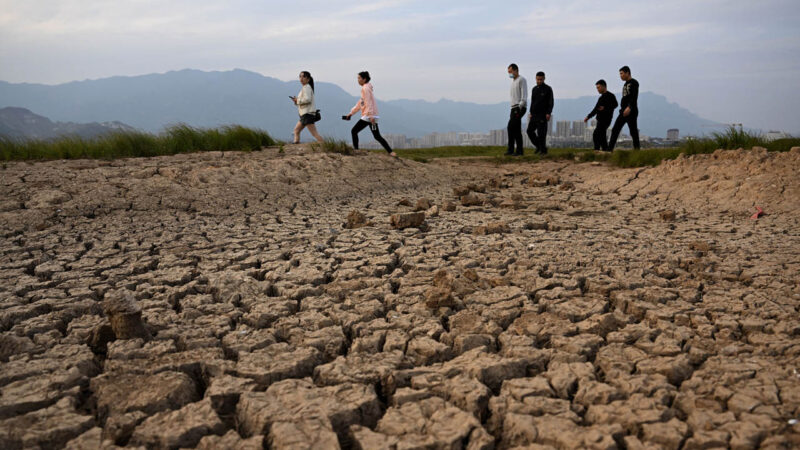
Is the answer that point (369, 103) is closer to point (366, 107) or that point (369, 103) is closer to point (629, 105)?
point (366, 107)

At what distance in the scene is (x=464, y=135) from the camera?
4759 centimetres

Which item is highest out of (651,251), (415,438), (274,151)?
(274,151)

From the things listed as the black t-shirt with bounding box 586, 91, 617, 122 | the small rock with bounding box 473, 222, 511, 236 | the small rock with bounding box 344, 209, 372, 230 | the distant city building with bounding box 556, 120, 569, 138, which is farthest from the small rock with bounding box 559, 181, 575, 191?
the distant city building with bounding box 556, 120, 569, 138

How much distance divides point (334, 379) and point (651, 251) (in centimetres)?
279

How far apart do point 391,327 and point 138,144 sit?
6.84 meters

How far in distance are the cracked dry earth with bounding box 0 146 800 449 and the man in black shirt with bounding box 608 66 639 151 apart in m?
4.28

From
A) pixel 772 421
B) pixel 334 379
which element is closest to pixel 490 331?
pixel 334 379

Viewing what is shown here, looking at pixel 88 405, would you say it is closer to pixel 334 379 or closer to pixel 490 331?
pixel 334 379

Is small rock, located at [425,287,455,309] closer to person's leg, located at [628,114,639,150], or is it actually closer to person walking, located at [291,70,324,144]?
person walking, located at [291,70,324,144]

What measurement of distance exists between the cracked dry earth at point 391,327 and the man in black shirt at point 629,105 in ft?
14.0

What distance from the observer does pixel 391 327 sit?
8.54 feet

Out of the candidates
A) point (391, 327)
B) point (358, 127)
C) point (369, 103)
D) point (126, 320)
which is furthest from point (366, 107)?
point (126, 320)

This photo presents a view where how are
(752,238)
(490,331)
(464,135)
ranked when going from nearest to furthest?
(490,331), (752,238), (464,135)

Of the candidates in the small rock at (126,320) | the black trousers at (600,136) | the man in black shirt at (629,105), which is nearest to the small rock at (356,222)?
the small rock at (126,320)
